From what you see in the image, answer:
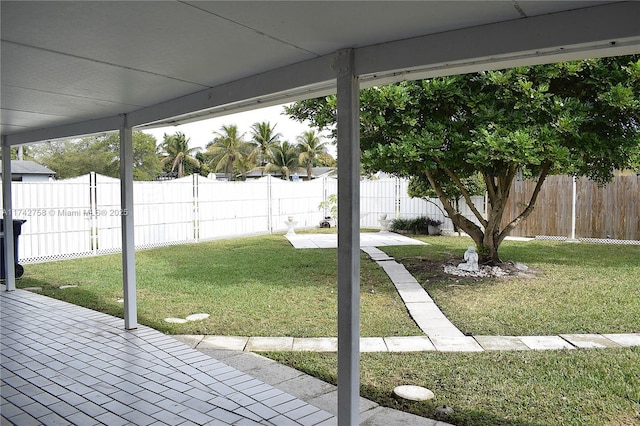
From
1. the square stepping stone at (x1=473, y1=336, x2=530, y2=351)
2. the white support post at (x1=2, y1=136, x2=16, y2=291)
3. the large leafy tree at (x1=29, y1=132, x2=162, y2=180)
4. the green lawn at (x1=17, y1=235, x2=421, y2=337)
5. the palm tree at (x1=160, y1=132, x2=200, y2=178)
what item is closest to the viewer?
the square stepping stone at (x1=473, y1=336, x2=530, y2=351)

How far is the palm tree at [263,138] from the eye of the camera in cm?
3294

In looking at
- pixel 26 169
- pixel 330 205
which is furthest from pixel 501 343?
pixel 26 169

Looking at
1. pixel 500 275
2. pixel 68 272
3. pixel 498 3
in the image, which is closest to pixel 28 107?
pixel 498 3

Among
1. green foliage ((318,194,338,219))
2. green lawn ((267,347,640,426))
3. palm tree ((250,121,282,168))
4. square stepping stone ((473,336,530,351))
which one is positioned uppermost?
palm tree ((250,121,282,168))

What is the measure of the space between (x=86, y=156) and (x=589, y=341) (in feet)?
102

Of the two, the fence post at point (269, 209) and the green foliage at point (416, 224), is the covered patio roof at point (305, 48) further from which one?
the fence post at point (269, 209)

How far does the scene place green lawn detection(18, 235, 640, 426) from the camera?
11.8 ft

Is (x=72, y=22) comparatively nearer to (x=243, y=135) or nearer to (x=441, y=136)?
(x=441, y=136)

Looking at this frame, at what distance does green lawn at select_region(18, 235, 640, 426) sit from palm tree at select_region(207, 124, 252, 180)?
21979 mm

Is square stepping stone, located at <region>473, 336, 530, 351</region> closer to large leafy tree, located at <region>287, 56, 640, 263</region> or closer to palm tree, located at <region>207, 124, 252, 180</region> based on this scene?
large leafy tree, located at <region>287, 56, 640, 263</region>

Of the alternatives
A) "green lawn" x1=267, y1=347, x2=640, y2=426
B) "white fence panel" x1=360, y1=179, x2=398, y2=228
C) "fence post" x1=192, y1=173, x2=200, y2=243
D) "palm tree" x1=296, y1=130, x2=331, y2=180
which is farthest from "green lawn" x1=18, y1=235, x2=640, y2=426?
"palm tree" x1=296, y1=130, x2=331, y2=180

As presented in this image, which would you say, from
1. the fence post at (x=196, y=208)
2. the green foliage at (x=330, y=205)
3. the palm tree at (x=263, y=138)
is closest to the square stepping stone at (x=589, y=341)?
the fence post at (x=196, y=208)

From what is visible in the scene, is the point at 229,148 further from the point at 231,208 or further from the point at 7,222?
the point at 7,222

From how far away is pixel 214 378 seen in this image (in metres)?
3.94
